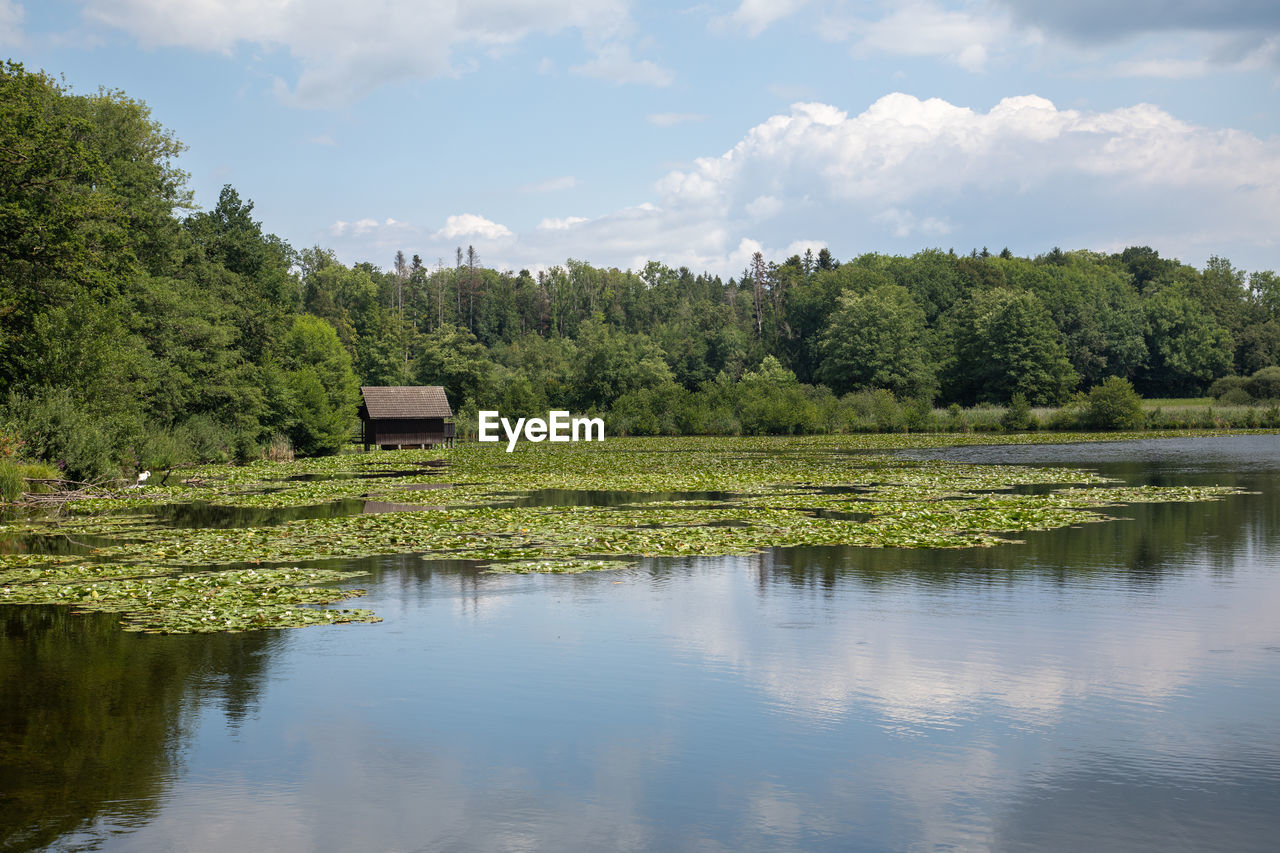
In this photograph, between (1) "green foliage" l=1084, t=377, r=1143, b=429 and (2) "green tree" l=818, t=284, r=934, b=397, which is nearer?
(1) "green foliage" l=1084, t=377, r=1143, b=429

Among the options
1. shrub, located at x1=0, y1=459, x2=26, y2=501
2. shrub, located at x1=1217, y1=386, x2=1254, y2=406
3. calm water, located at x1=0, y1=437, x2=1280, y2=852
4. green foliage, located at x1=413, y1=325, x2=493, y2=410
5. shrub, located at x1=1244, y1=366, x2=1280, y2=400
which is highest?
green foliage, located at x1=413, y1=325, x2=493, y2=410

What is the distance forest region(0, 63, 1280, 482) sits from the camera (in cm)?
3281

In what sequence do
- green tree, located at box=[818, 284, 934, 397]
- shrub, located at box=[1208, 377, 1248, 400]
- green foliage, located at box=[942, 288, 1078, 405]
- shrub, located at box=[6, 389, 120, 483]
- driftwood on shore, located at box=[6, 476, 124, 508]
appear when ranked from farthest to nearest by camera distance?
green tree, located at box=[818, 284, 934, 397], green foliage, located at box=[942, 288, 1078, 405], shrub, located at box=[1208, 377, 1248, 400], shrub, located at box=[6, 389, 120, 483], driftwood on shore, located at box=[6, 476, 124, 508]

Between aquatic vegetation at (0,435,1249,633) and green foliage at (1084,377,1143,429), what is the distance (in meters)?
37.9

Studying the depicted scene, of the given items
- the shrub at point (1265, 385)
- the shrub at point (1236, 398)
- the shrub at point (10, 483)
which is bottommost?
the shrub at point (10, 483)

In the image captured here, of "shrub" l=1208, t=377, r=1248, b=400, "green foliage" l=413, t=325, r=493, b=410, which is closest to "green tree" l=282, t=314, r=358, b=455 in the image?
"green foliage" l=413, t=325, r=493, b=410

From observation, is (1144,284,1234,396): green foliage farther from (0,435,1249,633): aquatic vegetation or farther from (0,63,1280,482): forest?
(0,435,1249,633): aquatic vegetation

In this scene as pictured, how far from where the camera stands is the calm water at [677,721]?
6.79m

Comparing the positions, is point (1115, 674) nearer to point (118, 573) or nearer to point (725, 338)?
point (118, 573)

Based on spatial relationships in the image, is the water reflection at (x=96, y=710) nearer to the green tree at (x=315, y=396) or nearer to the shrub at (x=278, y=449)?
the shrub at (x=278, y=449)

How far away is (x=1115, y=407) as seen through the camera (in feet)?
234

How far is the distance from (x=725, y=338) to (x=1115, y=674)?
322 feet

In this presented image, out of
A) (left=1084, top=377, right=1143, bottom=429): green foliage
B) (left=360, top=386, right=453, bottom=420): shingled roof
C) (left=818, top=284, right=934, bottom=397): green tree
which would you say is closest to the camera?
(left=360, top=386, right=453, bottom=420): shingled roof
